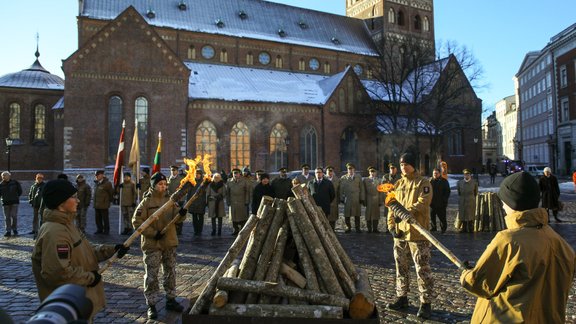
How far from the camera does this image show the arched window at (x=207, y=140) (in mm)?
28375

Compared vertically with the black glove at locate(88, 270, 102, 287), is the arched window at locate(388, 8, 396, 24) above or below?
above

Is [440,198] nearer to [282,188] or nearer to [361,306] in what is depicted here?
[282,188]

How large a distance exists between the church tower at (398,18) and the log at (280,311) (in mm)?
39271

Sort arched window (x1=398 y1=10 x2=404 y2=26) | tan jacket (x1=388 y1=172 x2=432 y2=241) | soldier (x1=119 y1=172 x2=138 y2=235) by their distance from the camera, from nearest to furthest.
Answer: tan jacket (x1=388 y1=172 x2=432 y2=241) → soldier (x1=119 y1=172 x2=138 y2=235) → arched window (x1=398 y1=10 x2=404 y2=26)

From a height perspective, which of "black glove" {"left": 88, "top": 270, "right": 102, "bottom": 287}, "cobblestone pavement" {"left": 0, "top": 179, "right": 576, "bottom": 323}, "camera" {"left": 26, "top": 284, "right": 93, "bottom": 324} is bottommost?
"cobblestone pavement" {"left": 0, "top": 179, "right": 576, "bottom": 323}

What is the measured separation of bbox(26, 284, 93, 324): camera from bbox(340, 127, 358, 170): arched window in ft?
104

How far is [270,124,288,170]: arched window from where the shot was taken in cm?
3075

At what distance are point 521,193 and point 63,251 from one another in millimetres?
3382

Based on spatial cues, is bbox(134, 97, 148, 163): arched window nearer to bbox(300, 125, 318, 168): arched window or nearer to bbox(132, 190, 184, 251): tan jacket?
bbox(300, 125, 318, 168): arched window

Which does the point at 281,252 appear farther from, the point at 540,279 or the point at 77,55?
the point at 77,55

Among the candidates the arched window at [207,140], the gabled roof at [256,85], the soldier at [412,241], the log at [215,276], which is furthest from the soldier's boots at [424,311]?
the gabled roof at [256,85]

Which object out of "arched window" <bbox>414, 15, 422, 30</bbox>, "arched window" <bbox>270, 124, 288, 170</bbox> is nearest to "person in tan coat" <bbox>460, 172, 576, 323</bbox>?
"arched window" <bbox>270, 124, 288, 170</bbox>

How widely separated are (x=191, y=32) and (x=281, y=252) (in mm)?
31791

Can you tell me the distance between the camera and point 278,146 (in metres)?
30.9
